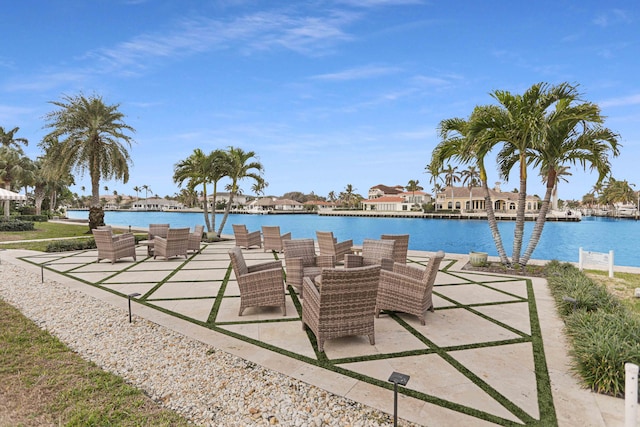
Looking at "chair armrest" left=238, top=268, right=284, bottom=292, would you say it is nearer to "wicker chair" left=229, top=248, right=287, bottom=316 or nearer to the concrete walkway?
"wicker chair" left=229, top=248, right=287, bottom=316

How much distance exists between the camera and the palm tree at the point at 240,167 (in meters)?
14.3

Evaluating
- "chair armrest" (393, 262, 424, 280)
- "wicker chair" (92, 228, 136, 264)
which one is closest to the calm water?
"chair armrest" (393, 262, 424, 280)

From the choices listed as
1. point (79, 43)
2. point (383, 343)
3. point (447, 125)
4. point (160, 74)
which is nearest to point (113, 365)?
point (383, 343)

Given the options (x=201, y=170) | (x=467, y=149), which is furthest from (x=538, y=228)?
(x=201, y=170)

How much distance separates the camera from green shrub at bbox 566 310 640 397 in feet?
8.38

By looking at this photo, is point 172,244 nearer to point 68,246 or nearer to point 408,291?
point 68,246

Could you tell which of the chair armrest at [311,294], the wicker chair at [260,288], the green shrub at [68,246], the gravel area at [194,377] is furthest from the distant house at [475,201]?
the gravel area at [194,377]

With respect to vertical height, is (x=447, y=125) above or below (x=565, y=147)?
above

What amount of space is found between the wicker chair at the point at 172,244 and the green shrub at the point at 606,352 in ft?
27.7

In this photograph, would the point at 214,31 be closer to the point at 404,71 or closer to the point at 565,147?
the point at 404,71

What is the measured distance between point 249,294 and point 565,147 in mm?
7446

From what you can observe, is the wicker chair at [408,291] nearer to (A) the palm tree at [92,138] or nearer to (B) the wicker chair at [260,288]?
(B) the wicker chair at [260,288]

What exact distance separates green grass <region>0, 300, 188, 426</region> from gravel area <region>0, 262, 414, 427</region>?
0.12 metres

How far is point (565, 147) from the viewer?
7.02 meters
